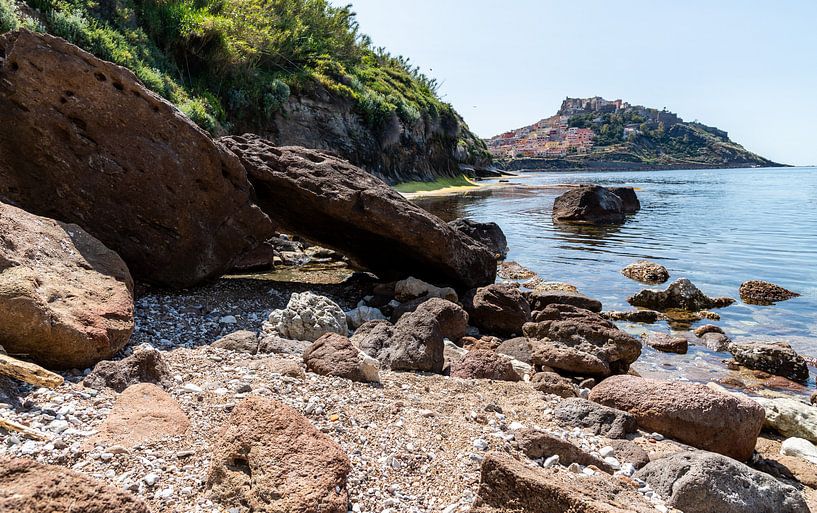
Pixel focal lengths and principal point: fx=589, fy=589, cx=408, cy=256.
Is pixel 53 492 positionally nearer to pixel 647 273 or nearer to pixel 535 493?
pixel 535 493

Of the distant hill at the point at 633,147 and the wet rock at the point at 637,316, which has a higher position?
the distant hill at the point at 633,147

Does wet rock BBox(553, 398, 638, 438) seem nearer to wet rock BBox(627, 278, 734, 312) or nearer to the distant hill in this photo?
wet rock BBox(627, 278, 734, 312)

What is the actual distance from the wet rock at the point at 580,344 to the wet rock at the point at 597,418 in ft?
5.46

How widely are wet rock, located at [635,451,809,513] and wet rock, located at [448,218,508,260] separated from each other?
13.4 meters

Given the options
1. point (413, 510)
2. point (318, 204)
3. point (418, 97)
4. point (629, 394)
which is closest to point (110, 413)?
point (413, 510)

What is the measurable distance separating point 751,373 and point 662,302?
368cm

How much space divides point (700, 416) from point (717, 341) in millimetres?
4837

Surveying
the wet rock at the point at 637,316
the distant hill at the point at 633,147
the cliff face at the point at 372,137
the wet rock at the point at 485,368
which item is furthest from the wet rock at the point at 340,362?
the distant hill at the point at 633,147

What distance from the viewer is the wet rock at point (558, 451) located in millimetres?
4496

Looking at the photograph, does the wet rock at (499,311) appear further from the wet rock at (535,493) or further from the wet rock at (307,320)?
the wet rock at (535,493)

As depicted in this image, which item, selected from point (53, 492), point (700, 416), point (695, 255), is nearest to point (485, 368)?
point (700, 416)

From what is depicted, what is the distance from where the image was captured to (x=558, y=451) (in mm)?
4508

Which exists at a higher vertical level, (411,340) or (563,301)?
(411,340)

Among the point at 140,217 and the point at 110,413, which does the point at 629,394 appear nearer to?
the point at 110,413
